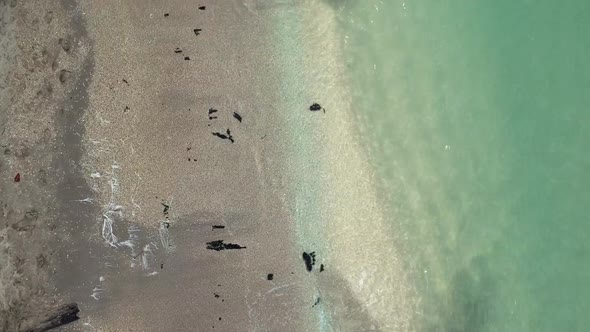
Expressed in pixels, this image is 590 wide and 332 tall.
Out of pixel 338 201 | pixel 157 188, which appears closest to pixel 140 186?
pixel 157 188

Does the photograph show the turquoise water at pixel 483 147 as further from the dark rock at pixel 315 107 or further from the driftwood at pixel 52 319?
the driftwood at pixel 52 319

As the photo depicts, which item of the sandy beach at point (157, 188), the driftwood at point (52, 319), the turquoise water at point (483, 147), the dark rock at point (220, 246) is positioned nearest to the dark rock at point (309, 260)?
the sandy beach at point (157, 188)

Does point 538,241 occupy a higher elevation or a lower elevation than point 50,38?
lower

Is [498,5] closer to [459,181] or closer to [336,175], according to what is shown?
Result: [459,181]

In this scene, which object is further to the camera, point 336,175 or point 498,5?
point 498,5

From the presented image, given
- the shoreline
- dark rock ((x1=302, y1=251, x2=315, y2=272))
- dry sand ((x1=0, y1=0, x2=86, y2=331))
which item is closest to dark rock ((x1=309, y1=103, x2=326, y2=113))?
the shoreline

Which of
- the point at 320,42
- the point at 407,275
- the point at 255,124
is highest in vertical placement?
the point at 320,42

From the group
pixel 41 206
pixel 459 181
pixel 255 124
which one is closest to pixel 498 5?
pixel 459 181

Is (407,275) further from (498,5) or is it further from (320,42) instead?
(498,5)
